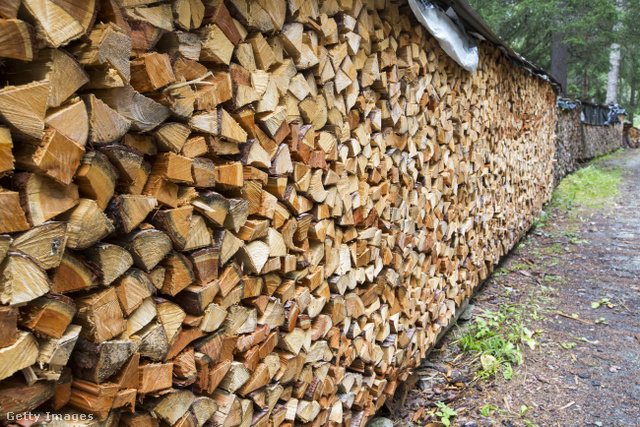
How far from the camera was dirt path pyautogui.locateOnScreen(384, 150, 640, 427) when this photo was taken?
9.27 ft

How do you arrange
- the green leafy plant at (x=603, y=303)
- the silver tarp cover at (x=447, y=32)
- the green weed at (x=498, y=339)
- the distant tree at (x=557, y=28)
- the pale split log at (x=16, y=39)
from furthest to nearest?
the distant tree at (x=557, y=28)
the green leafy plant at (x=603, y=303)
the green weed at (x=498, y=339)
the silver tarp cover at (x=447, y=32)
the pale split log at (x=16, y=39)

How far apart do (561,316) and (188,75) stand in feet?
13.7

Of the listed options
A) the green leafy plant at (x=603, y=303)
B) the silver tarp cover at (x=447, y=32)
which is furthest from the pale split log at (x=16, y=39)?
the green leafy plant at (x=603, y=303)

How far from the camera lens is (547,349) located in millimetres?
3553

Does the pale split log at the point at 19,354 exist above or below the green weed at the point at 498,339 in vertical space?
above

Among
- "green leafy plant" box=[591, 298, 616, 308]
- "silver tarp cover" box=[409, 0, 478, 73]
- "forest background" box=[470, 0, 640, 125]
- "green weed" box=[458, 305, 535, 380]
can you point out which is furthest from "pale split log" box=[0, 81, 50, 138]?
"forest background" box=[470, 0, 640, 125]

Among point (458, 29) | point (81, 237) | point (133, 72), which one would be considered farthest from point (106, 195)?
point (458, 29)

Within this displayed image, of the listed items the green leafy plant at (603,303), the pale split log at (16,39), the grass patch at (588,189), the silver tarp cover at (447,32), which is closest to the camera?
the pale split log at (16,39)

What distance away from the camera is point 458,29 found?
311cm

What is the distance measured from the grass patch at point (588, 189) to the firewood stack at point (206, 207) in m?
6.88

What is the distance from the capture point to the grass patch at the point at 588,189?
8.11 metres

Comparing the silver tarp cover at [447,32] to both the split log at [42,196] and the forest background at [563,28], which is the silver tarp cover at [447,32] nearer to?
the split log at [42,196]

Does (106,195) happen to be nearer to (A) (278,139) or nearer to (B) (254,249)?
(B) (254,249)

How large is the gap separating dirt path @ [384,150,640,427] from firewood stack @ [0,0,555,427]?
687 mm
